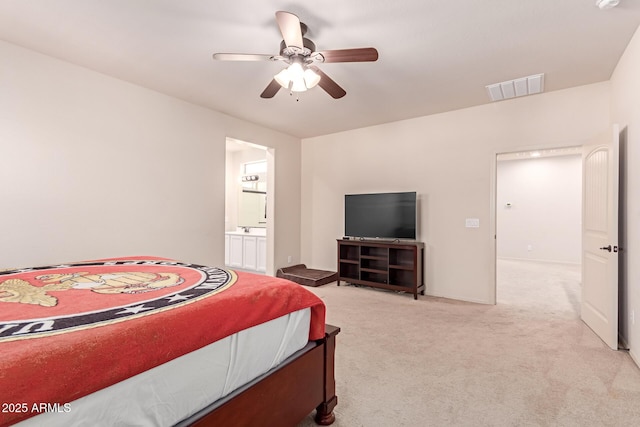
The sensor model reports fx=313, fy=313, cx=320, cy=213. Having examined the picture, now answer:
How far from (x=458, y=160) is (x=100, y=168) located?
14.3 feet

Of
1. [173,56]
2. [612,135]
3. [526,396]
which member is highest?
[173,56]

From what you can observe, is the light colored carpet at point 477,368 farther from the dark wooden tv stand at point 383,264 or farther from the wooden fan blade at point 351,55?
the wooden fan blade at point 351,55

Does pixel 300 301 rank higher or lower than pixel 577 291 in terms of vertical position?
higher

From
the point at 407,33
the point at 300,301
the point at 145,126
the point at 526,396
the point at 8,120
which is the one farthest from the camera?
the point at 145,126

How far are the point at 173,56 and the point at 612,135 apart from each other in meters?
4.00

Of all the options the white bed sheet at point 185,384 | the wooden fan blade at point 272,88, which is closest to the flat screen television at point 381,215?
the wooden fan blade at point 272,88

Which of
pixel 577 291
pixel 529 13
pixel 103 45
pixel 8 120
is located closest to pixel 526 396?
pixel 529 13

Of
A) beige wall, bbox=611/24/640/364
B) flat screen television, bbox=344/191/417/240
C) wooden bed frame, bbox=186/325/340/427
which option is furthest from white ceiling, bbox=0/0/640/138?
wooden bed frame, bbox=186/325/340/427

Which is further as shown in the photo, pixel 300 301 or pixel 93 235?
pixel 93 235

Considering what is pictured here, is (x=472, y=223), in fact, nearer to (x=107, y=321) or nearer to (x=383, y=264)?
(x=383, y=264)

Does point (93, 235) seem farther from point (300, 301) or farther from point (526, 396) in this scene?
point (526, 396)

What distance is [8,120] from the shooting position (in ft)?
8.94

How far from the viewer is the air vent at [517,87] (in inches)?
132

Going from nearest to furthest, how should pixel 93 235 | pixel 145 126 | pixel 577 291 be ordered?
pixel 93 235 < pixel 145 126 < pixel 577 291
